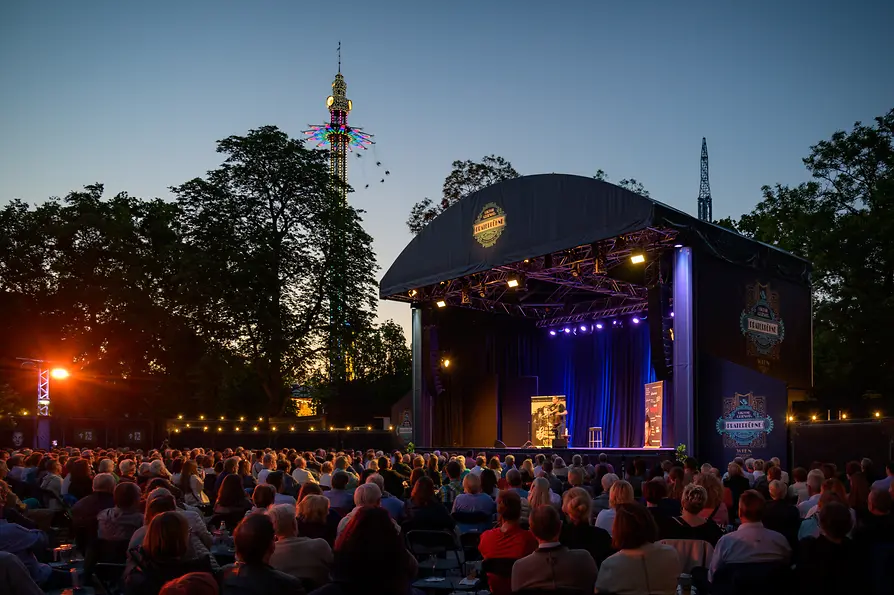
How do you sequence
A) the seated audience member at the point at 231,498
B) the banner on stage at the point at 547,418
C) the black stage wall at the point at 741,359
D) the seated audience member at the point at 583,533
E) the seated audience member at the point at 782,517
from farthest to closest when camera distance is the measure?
the banner on stage at the point at 547,418
the black stage wall at the point at 741,359
the seated audience member at the point at 231,498
the seated audience member at the point at 782,517
the seated audience member at the point at 583,533

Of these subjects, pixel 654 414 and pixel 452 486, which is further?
pixel 654 414

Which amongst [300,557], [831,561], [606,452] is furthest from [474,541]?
[606,452]

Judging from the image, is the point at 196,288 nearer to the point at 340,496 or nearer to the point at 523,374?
the point at 523,374

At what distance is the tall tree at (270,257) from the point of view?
104 ft

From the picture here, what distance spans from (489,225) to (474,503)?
13396mm

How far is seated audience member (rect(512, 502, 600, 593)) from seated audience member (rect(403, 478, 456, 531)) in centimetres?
286

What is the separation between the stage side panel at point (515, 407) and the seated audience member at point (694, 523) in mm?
20328

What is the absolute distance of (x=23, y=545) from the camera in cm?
523

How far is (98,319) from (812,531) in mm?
32478

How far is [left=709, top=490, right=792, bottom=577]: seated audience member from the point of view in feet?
15.7

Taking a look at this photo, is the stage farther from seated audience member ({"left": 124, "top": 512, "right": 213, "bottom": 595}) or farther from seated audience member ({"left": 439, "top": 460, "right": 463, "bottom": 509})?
seated audience member ({"left": 124, "top": 512, "right": 213, "bottom": 595})

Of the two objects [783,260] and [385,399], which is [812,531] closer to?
[783,260]

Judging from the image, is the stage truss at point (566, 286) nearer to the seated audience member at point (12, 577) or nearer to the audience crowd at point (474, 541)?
the audience crowd at point (474, 541)

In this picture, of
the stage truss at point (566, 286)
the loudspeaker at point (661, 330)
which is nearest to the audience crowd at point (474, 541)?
the loudspeaker at point (661, 330)
